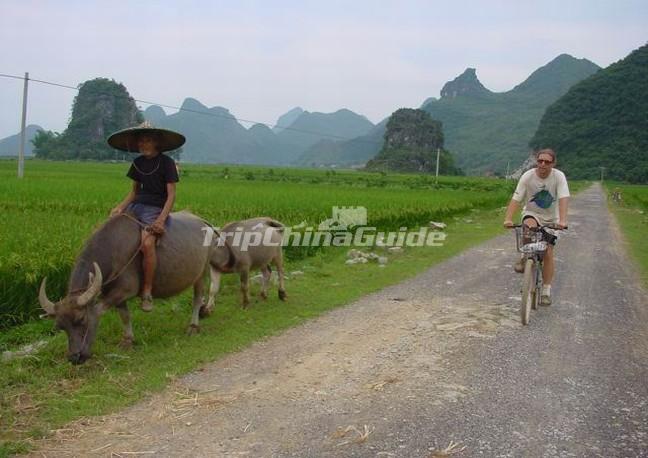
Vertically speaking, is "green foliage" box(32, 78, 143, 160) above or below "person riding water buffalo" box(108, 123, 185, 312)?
above

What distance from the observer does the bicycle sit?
21.2ft

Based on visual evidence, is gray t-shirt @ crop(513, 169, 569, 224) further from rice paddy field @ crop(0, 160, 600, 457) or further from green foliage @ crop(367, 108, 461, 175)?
green foliage @ crop(367, 108, 461, 175)

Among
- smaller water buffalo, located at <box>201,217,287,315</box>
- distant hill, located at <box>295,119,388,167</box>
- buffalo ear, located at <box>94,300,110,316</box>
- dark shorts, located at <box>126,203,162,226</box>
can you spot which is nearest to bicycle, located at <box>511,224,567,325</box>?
smaller water buffalo, located at <box>201,217,287,315</box>

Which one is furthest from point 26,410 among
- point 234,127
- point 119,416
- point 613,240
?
point 234,127

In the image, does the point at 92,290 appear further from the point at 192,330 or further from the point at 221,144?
the point at 221,144

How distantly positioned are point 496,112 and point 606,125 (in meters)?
62.2

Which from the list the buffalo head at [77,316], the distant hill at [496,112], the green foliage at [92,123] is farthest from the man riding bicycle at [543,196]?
the distant hill at [496,112]

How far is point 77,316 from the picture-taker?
4.69 m

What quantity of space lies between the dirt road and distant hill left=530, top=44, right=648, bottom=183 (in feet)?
222

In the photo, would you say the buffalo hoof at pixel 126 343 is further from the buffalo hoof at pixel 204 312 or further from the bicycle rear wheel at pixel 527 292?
the bicycle rear wheel at pixel 527 292

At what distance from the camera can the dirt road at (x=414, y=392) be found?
358cm

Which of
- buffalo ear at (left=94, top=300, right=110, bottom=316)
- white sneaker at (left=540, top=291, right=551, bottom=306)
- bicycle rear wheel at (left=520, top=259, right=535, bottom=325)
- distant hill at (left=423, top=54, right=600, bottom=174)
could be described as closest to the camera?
buffalo ear at (left=94, top=300, right=110, bottom=316)

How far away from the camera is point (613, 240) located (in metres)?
14.6

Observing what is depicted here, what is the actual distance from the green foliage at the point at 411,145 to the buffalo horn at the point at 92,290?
246ft
